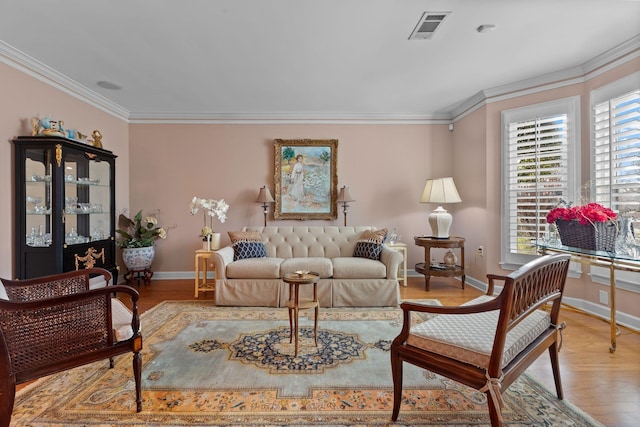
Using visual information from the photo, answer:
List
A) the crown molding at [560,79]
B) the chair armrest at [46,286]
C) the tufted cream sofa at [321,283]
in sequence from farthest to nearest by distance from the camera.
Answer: the tufted cream sofa at [321,283] < the crown molding at [560,79] < the chair armrest at [46,286]

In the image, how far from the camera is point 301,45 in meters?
3.00

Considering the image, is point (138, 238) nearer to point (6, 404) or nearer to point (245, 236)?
point (245, 236)

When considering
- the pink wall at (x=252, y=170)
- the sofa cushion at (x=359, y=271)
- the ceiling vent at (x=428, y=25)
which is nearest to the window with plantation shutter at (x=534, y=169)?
the pink wall at (x=252, y=170)

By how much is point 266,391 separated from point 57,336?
1210 mm

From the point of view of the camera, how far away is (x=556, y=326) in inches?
73.7

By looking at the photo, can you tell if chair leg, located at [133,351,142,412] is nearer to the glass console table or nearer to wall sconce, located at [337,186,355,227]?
the glass console table

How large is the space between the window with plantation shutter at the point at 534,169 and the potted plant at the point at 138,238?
4.94 metres

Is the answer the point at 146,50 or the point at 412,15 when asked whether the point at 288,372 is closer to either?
the point at 412,15

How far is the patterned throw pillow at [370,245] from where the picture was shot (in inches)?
159

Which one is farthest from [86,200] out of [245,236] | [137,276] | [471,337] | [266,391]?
[471,337]

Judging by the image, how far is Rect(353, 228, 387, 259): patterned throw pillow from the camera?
4.04 meters

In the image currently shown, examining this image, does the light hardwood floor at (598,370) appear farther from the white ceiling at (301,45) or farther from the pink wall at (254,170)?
the white ceiling at (301,45)

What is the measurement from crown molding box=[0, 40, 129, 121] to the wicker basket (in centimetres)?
566

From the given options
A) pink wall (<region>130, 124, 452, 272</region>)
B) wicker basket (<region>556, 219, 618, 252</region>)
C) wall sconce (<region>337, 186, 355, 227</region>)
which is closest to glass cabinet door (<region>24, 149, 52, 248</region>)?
pink wall (<region>130, 124, 452, 272</region>)
